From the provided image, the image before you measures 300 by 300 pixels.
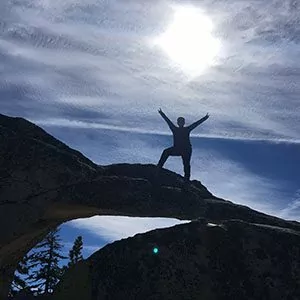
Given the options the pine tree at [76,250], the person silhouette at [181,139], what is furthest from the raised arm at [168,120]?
the pine tree at [76,250]

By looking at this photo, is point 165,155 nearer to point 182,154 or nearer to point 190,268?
point 182,154

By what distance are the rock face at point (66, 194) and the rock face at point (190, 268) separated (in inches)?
189

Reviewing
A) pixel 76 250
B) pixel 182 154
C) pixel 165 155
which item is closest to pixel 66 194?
pixel 165 155

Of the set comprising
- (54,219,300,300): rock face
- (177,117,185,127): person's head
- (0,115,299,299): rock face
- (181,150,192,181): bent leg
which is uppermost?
(177,117,185,127): person's head

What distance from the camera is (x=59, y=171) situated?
19797mm

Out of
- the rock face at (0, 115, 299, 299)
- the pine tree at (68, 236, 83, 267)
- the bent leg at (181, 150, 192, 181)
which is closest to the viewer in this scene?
the rock face at (0, 115, 299, 299)

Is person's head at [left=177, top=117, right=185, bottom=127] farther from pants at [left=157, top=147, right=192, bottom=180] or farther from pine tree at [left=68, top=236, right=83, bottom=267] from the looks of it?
pine tree at [left=68, top=236, right=83, bottom=267]

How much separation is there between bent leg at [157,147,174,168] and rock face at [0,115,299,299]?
0.71 m

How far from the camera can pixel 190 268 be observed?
44.8 feet

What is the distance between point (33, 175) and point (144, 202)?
426 centimetres

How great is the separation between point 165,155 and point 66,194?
13.1 ft

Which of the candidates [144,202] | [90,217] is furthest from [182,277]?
[90,217]

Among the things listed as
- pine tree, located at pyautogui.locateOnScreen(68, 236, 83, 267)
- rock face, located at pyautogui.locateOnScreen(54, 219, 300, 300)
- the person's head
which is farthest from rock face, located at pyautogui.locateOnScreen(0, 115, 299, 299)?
pine tree, located at pyautogui.locateOnScreen(68, 236, 83, 267)

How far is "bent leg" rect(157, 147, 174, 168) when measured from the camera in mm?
19816
